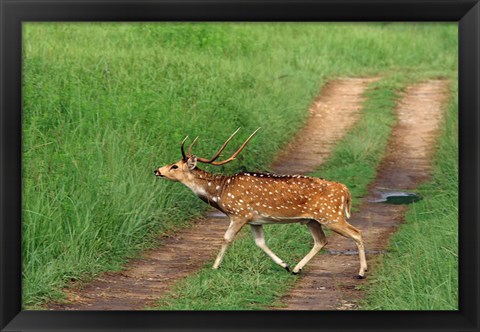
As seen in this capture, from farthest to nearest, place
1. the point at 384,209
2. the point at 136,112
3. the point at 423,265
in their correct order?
the point at 136,112
the point at 384,209
the point at 423,265

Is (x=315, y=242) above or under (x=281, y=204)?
under

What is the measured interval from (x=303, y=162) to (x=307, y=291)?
6.54 meters

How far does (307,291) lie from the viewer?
8594 mm

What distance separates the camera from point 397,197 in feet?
42.4

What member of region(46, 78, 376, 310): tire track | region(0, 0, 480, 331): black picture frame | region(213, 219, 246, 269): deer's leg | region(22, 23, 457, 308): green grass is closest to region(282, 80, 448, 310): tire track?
region(22, 23, 457, 308): green grass

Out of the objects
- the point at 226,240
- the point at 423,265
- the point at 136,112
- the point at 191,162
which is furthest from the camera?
the point at 136,112

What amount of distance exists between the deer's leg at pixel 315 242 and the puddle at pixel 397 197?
336 centimetres

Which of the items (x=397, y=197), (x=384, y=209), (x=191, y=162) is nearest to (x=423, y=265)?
(x=191, y=162)

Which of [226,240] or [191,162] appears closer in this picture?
[226,240]

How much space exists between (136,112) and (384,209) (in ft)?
9.32

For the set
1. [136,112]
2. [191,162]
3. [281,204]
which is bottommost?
[281,204]
